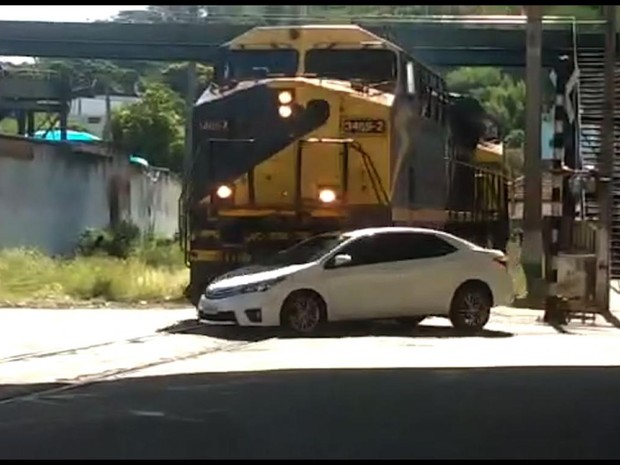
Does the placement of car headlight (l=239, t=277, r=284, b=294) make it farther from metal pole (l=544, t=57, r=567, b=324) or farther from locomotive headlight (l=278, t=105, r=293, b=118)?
metal pole (l=544, t=57, r=567, b=324)

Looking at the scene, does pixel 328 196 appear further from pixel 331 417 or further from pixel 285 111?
pixel 331 417

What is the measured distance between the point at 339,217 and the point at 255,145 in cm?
210

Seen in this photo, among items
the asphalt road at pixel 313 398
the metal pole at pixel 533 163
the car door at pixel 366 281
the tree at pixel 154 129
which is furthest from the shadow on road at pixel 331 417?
the tree at pixel 154 129

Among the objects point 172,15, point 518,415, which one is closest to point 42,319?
point 518,415

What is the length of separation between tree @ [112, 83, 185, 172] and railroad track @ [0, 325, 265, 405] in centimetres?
6629

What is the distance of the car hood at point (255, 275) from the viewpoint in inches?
834

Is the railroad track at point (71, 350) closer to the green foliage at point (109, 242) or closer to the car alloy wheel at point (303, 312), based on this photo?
the car alloy wheel at point (303, 312)

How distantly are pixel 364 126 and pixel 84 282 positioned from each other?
8.22 metres

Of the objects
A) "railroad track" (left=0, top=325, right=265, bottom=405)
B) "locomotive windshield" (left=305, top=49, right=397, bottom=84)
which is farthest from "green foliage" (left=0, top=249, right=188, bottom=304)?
"railroad track" (left=0, top=325, right=265, bottom=405)

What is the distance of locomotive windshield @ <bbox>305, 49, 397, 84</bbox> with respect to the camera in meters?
26.2

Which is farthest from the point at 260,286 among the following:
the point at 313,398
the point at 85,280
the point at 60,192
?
the point at 60,192

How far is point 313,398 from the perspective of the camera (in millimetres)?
13594

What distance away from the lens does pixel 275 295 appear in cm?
2105

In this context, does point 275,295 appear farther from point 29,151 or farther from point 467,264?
point 29,151
